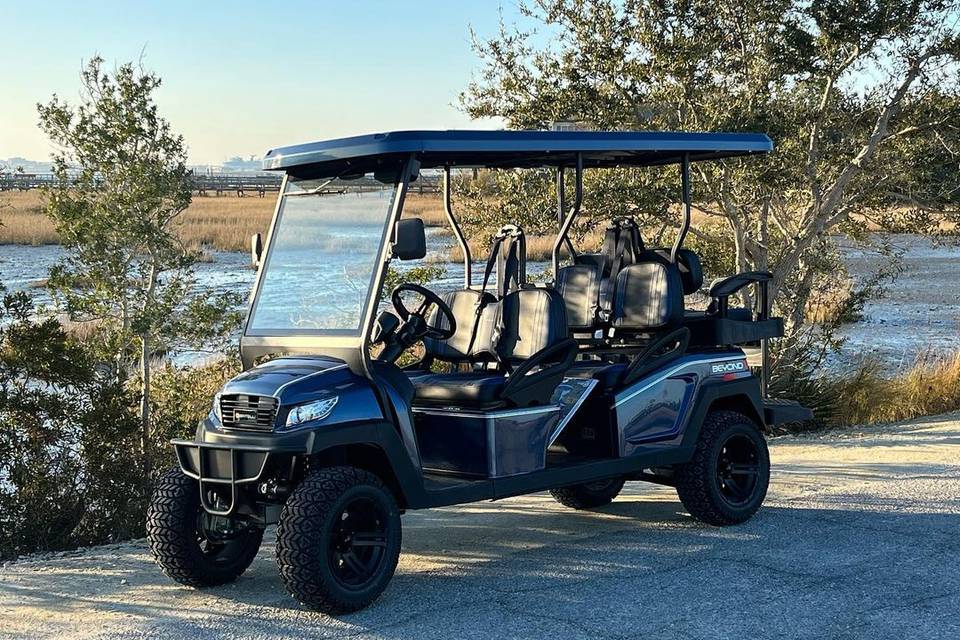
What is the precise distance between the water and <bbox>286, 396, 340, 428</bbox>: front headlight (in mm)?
9518

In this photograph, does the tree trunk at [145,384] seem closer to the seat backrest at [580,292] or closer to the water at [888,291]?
the seat backrest at [580,292]

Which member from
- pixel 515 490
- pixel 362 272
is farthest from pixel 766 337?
pixel 362 272

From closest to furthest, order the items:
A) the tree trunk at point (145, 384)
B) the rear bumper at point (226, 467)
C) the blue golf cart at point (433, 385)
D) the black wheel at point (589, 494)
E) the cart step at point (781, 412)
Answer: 1. the rear bumper at point (226, 467)
2. the blue golf cart at point (433, 385)
3. the cart step at point (781, 412)
4. the black wheel at point (589, 494)
5. the tree trunk at point (145, 384)

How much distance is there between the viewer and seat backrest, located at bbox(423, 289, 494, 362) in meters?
6.95

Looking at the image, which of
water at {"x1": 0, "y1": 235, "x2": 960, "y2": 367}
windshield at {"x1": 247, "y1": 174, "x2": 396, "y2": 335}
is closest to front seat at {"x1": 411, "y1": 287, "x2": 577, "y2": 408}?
windshield at {"x1": 247, "y1": 174, "x2": 396, "y2": 335}

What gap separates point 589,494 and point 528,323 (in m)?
1.69

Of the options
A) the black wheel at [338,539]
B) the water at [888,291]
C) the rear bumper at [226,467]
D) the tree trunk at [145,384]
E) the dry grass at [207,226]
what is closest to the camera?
the black wheel at [338,539]

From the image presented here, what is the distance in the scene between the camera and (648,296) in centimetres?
736

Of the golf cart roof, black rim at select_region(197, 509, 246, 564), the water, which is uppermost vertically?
the golf cart roof

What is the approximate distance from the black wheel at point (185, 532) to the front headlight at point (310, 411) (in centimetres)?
62

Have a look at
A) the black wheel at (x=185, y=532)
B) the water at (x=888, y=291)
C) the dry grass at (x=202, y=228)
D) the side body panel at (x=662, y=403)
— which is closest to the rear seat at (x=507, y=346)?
the side body panel at (x=662, y=403)

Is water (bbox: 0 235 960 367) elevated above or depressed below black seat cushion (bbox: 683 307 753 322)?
below

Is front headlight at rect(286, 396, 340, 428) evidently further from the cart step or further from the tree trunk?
the tree trunk

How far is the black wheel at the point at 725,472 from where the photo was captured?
7.14 metres
